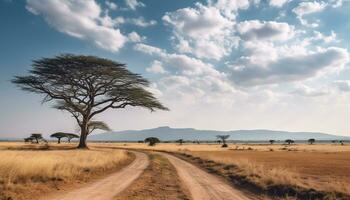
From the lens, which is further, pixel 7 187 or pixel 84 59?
pixel 84 59

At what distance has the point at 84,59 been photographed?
177 ft

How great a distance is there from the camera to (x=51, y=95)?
2274 inches

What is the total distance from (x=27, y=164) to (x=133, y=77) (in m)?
39.1

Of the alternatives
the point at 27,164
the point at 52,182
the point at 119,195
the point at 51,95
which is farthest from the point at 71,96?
the point at 119,195

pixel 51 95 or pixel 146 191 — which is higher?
pixel 51 95

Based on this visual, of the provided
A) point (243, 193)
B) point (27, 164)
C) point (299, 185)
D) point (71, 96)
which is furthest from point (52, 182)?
point (71, 96)

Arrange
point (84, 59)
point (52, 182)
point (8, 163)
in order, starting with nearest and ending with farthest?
point (52, 182)
point (8, 163)
point (84, 59)

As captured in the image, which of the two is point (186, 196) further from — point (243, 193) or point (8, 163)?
point (8, 163)

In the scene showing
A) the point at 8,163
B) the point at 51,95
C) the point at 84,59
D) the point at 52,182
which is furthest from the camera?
the point at 51,95

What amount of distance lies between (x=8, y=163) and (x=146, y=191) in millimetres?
9556

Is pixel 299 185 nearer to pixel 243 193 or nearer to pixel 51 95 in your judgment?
pixel 243 193

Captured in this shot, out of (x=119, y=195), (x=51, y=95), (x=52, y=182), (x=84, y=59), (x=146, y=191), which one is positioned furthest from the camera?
(x=51, y=95)

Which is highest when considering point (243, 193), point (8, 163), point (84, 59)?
point (84, 59)

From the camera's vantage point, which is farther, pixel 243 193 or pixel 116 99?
pixel 116 99
